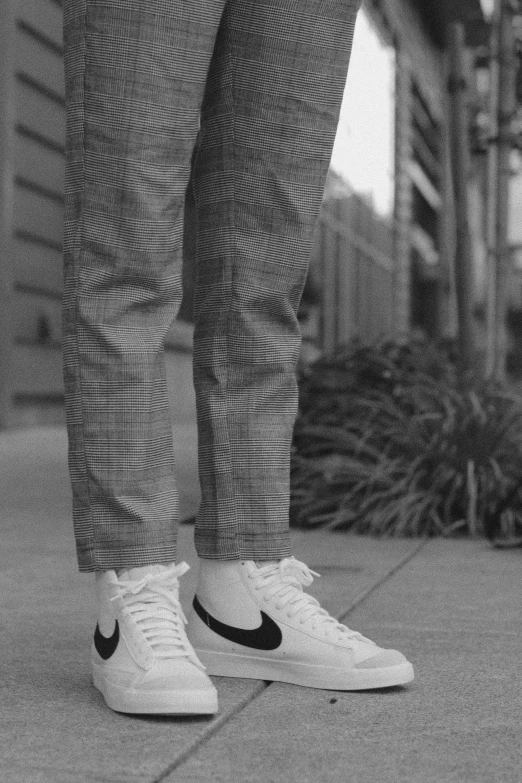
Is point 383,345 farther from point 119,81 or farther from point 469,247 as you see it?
point 119,81

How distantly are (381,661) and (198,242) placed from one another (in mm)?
677

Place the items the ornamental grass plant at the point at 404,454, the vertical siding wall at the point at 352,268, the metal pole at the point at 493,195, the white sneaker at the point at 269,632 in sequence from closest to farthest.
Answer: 1. the white sneaker at the point at 269,632
2. the ornamental grass plant at the point at 404,454
3. the metal pole at the point at 493,195
4. the vertical siding wall at the point at 352,268

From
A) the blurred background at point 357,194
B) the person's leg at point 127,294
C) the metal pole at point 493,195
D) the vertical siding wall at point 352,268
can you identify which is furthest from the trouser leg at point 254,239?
the vertical siding wall at point 352,268

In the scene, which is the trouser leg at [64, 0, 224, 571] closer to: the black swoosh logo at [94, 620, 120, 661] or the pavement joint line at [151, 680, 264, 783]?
the black swoosh logo at [94, 620, 120, 661]

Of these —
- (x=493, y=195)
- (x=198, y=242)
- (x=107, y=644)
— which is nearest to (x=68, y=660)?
(x=107, y=644)

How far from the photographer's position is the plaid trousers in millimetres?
1540

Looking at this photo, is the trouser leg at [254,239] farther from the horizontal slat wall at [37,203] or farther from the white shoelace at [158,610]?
the horizontal slat wall at [37,203]

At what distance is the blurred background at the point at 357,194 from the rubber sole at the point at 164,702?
1.29 metres

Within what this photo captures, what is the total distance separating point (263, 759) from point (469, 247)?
338cm

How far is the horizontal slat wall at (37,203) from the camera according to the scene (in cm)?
685

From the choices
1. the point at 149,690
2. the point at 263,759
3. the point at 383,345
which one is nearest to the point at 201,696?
the point at 149,690

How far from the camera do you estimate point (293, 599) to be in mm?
1739

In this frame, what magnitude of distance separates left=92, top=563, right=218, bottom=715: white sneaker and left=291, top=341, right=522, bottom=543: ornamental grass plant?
1718 millimetres

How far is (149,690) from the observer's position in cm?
149
